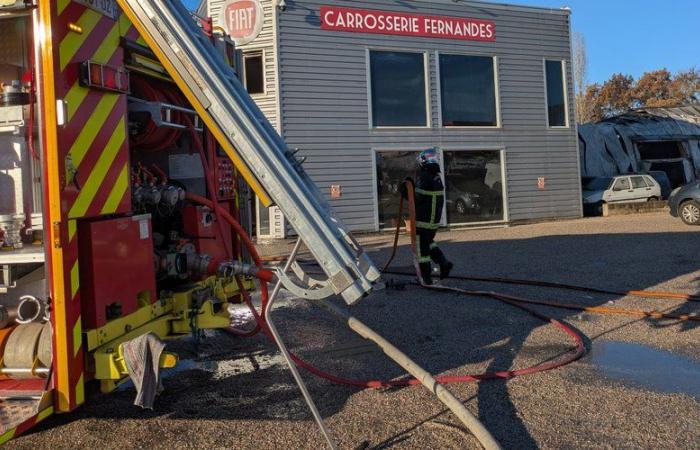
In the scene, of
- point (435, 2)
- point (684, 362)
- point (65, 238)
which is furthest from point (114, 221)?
point (435, 2)

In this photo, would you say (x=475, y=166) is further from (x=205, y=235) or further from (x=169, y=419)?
(x=169, y=419)

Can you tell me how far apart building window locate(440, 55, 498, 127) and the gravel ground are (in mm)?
10922

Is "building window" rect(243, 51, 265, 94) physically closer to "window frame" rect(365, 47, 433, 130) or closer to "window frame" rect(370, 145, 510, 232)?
"window frame" rect(365, 47, 433, 130)

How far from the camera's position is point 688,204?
14.8 metres

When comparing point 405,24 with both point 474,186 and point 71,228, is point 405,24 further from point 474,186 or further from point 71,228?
point 71,228

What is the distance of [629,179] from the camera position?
70.4 feet

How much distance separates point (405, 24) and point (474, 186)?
5.07 metres

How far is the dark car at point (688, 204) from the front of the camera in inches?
575

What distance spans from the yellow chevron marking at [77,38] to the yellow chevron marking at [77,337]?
1413mm

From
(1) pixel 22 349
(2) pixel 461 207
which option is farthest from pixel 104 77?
(2) pixel 461 207

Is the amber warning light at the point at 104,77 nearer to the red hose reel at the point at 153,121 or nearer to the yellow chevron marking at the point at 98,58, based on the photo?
the yellow chevron marking at the point at 98,58

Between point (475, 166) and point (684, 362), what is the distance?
1385cm

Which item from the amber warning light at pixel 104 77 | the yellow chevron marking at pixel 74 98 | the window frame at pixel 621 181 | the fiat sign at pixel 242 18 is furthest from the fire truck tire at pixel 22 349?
the window frame at pixel 621 181

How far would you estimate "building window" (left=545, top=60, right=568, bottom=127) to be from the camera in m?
19.3
